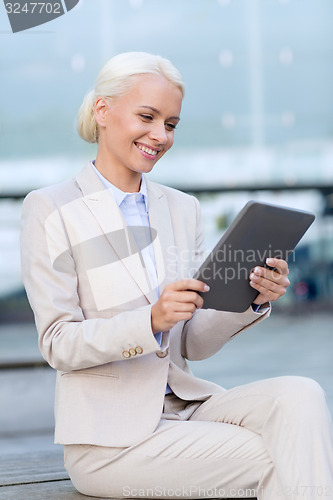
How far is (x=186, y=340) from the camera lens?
1.94 metres

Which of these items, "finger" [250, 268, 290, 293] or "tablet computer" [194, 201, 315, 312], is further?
"finger" [250, 268, 290, 293]

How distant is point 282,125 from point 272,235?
1138cm

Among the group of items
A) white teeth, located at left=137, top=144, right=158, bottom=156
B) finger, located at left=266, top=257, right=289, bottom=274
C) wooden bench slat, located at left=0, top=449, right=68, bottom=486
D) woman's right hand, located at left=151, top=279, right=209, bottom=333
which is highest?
white teeth, located at left=137, top=144, right=158, bottom=156

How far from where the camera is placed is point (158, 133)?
1.80m

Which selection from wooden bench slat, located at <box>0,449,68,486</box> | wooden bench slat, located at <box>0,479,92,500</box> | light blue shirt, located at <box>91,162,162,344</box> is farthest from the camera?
wooden bench slat, located at <box>0,449,68,486</box>

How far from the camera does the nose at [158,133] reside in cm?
179

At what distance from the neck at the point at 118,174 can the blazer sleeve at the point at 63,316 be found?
0.21 m

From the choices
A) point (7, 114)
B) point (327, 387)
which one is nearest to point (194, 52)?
point (7, 114)

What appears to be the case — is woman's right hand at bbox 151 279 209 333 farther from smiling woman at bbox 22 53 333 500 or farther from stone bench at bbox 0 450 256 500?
stone bench at bbox 0 450 256 500

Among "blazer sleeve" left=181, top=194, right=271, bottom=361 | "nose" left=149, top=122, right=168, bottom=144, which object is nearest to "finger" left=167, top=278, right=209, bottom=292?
"blazer sleeve" left=181, top=194, right=271, bottom=361

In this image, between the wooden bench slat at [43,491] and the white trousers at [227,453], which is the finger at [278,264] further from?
Answer: the wooden bench slat at [43,491]

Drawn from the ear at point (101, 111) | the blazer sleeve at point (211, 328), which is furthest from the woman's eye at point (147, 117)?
the blazer sleeve at point (211, 328)

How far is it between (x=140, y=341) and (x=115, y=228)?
0.36m

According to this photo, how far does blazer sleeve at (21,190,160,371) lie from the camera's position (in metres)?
1.55
